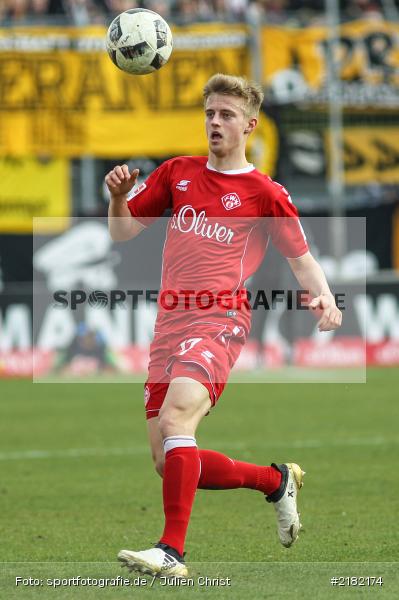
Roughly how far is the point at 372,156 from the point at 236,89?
1585 centimetres

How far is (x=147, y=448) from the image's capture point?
12406 mm

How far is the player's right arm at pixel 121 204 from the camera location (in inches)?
270

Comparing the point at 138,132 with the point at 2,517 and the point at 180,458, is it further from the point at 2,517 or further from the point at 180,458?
the point at 180,458

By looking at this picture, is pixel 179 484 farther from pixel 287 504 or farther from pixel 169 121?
pixel 169 121

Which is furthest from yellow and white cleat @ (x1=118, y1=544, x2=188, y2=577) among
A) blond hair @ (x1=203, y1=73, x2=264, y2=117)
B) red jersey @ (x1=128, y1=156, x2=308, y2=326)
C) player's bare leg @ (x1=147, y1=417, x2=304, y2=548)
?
blond hair @ (x1=203, y1=73, x2=264, y2=117)

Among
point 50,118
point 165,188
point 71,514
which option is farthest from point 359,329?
point 165,188

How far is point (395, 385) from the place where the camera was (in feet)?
58.1

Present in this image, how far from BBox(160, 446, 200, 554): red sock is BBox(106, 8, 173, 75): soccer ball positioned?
2461 millimetres

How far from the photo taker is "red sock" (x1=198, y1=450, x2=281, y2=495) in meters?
7.02

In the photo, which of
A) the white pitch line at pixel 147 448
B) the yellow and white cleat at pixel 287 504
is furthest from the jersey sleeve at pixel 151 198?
the white pitch line at pixel 147 448

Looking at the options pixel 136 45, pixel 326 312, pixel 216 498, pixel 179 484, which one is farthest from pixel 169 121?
pixel 179 484

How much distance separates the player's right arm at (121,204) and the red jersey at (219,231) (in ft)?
0.29

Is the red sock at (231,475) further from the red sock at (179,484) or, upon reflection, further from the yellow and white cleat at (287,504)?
the red sock at (179,484)

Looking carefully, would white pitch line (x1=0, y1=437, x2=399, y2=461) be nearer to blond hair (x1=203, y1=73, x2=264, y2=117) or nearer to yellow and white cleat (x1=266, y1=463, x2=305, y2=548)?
yellow and white cleat (x1=266, y1=463, x2=305, y2=548)
